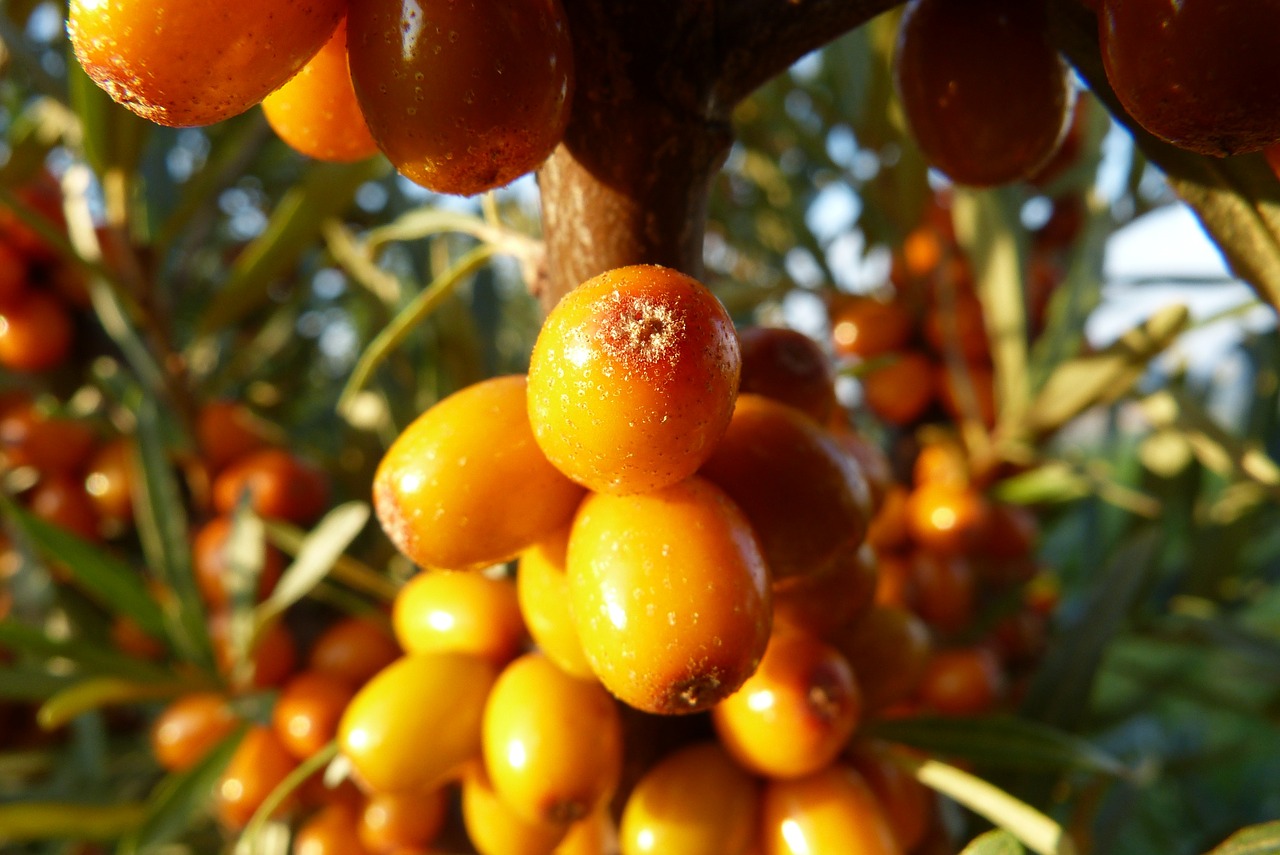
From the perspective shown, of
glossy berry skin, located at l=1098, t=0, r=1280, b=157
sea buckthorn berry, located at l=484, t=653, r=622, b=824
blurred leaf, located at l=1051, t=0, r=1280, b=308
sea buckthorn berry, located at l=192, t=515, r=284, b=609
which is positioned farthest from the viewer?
sea buckthorn berry, located at l=192, t=515, r=284, b=609

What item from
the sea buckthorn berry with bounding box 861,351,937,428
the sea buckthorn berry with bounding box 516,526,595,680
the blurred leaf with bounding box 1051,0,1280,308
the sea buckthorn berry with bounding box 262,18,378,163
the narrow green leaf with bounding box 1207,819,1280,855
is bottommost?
the sea buckthorn berry with bounding box 861,351,937,428

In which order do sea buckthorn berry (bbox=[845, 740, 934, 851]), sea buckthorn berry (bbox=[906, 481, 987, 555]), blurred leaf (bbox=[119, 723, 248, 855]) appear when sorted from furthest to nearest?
sea buckthorn berry (bbox=[906, 481, 987, 555]) < blurred leaf (bbox=[119, 723, 248, 855]) < sea buckthorn berry (bbox=[845, 740, 934, 851])

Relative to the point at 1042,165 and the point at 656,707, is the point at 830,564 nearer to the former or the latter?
the point at 656,707

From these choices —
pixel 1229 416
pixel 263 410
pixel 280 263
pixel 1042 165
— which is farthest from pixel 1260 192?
pixel 1229 416

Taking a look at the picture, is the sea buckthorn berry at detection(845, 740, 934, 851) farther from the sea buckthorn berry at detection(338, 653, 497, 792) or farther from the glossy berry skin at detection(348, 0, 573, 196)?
the glossy berry skin at detection(348, 0, 573, 196)

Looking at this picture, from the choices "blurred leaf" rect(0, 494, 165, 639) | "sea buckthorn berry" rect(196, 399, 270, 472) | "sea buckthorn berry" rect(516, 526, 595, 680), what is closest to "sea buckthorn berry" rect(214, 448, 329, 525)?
"sea buckthorn berry" rect(196, 399, 270, 472)

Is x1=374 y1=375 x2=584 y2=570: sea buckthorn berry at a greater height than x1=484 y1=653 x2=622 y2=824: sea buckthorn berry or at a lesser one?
greater
